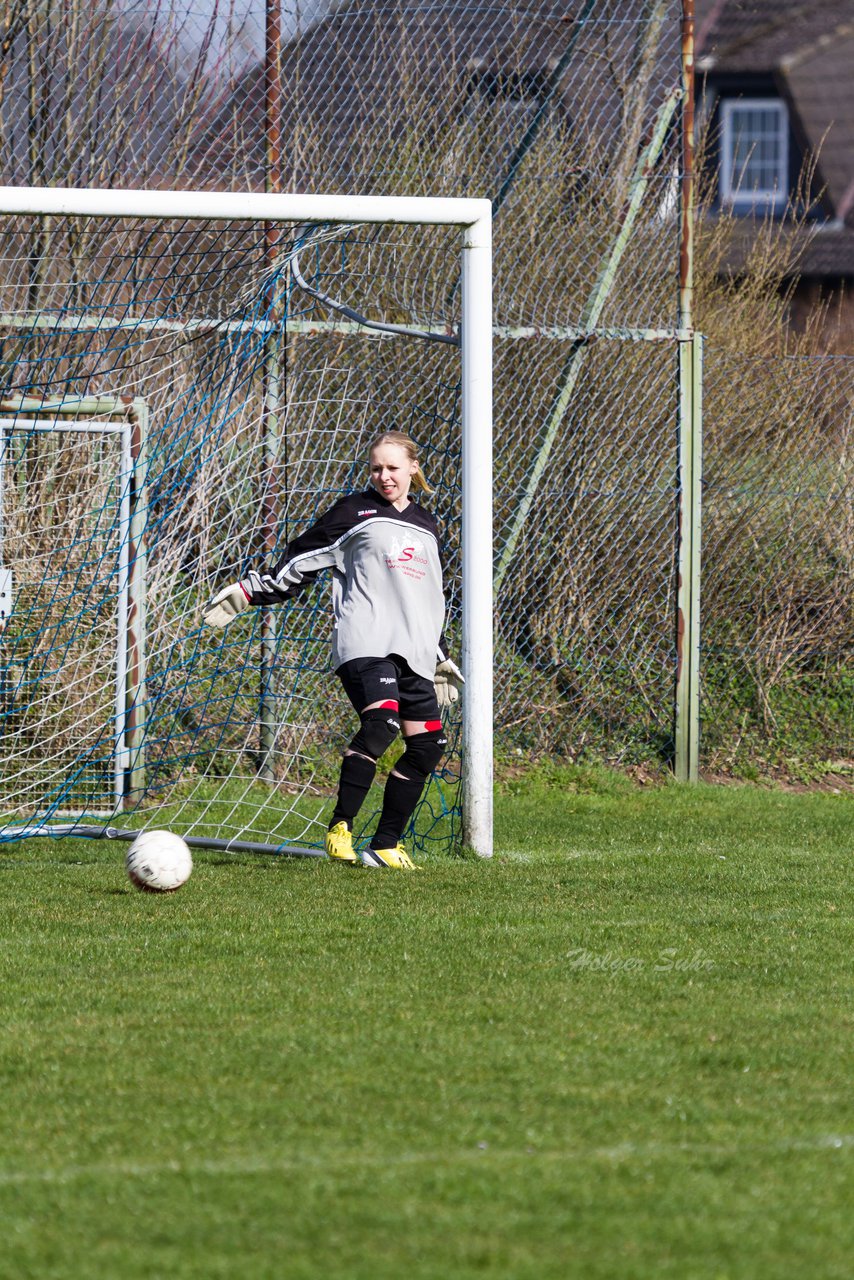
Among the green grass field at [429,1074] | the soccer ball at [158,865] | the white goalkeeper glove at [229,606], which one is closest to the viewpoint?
the green grass field at [429,1074]

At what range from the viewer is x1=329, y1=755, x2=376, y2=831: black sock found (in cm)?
632

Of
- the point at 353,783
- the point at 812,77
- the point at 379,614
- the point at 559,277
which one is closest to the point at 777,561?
the point at 559,277

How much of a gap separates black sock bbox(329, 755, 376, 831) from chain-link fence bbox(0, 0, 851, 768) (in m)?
2.29

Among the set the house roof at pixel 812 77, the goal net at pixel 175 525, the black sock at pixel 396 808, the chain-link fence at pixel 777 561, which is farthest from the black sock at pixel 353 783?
the house roof at pixel 812 77

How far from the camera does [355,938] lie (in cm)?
509

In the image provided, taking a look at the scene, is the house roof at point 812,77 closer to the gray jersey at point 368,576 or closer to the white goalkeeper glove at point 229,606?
the gray jersey at point 368,576

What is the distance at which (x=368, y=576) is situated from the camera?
6.35m

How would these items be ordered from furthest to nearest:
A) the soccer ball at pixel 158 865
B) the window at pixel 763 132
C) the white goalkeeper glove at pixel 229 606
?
the window at pixel 763 132 → the white goalkeeper glove at pixel 229 606 → the soccer ball at pixel 158 865

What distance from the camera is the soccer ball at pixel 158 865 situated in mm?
5711

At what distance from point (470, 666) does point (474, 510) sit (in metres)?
0.61

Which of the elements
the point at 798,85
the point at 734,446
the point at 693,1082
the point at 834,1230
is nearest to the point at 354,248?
the point at 734,446

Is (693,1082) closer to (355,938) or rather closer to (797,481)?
(355,938)

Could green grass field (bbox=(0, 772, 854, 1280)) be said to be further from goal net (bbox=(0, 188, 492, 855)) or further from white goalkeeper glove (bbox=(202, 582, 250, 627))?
goal net (bbox=(0, 188, 492, 855))

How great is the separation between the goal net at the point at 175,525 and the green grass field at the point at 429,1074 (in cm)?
136
